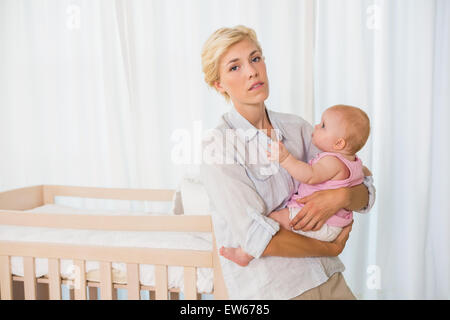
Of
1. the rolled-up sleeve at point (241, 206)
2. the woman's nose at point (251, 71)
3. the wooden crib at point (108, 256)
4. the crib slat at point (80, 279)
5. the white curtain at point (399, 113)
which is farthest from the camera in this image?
the white curtain at point (399, 113)

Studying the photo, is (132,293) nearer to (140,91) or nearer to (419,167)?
(140,91)

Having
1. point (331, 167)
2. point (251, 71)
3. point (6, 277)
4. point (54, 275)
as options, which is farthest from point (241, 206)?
point (6, 277)

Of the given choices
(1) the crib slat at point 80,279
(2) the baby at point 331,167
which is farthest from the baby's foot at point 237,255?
(1) the crib slat at point 80,279

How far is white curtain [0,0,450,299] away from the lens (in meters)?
1.81

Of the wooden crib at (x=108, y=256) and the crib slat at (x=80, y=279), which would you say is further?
the crib slat at (x=80, y=279)

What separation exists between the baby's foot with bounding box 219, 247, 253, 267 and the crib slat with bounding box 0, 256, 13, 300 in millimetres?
917

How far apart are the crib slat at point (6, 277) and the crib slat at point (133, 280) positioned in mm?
495

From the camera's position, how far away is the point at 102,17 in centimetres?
204

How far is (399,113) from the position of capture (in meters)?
1.83

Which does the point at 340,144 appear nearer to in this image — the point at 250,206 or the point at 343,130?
the point at 343,130

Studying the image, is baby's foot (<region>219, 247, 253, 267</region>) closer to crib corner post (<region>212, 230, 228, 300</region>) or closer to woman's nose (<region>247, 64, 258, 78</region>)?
crib corner post (<region>212, 230, 228, 300</region>)

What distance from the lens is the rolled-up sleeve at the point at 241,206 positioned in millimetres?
930

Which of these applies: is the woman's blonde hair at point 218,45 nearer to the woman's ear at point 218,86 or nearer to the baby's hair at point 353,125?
the woman's ear at point 218,86

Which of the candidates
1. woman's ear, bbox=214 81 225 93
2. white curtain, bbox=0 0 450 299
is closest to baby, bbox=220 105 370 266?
woman's ear, bbox=214 81 225 93
